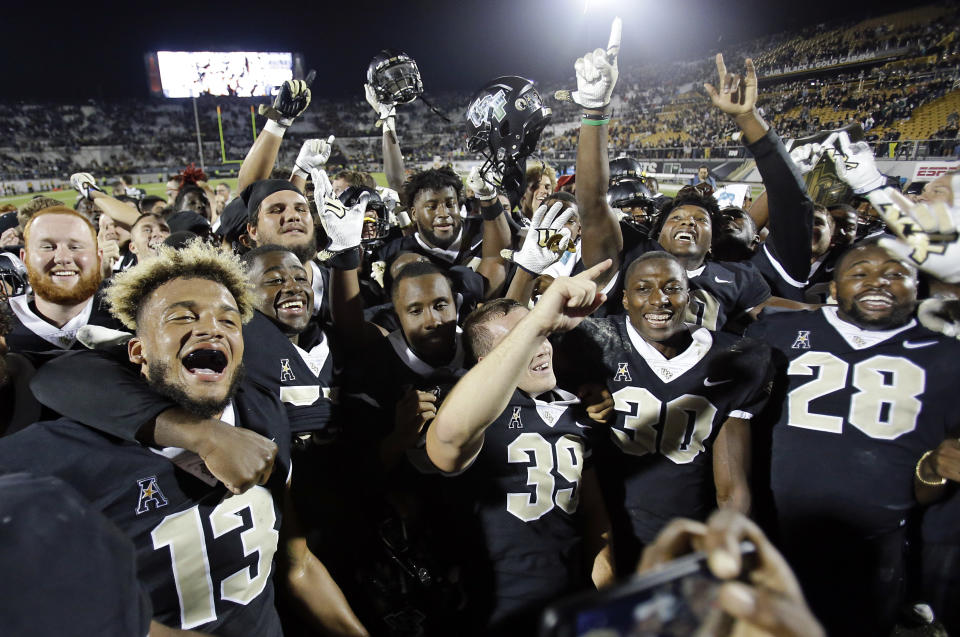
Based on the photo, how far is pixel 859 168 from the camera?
10.6 feet

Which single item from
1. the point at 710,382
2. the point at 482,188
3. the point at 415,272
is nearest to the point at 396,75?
the point at 482,188

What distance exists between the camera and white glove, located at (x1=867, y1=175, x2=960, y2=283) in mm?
1609

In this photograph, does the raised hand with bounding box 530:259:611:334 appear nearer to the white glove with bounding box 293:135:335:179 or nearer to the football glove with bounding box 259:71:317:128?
the white glove with bounding box 293:135:335:179

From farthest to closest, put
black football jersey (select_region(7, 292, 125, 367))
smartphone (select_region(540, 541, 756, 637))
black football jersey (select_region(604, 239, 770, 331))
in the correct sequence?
1. black football jersey (select_region(604, 239, 770, 331))
2. black football jersey (select_region(7, 292, 125, 367))
3. smartphone (select_region(540, 541, 756, 637))

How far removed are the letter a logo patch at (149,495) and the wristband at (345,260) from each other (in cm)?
150

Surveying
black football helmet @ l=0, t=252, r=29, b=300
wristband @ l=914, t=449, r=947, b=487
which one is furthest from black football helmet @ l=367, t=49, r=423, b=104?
wristband @ l=914, t=449, r=947, b=487

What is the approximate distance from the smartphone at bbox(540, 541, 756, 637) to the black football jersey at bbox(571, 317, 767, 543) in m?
1.72

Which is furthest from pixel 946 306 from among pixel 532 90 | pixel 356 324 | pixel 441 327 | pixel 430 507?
pixel 532 90

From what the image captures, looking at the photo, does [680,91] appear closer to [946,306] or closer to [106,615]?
[946,306]

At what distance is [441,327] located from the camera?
2.51m

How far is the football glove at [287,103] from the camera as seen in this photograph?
417 cm

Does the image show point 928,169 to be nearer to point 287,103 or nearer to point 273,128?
point 287,103

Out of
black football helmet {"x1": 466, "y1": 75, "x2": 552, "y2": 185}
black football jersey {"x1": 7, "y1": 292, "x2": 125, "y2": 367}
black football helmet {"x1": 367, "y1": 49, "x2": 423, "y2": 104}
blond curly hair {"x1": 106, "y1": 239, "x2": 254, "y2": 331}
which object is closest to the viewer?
blond curly hair {"x1": 106, "y1": 239, "x2": 254, "y2": 331}

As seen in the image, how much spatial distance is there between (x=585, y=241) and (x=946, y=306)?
1.62 meters
